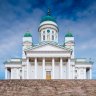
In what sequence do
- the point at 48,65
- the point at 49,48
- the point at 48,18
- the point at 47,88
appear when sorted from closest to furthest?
the point at 47,88
the point at 49,48
the point at 48,65
the point at 48,18

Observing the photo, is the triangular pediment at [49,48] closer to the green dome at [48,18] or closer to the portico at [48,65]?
the portico at [48,65]

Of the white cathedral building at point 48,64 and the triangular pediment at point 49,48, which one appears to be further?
the triangular pediment at point 49,48

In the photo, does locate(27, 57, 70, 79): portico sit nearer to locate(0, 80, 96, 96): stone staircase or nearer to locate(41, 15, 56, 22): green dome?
locate(41, 15, 56, 22): green dome

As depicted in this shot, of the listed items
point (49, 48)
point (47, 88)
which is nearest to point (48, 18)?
point (49, 48)

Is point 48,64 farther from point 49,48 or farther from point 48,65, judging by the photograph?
point 49,48

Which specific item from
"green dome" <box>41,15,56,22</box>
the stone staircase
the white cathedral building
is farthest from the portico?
the stone staircase

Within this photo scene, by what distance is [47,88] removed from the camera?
12312 mm

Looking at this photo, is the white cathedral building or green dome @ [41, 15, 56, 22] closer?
the white cathedral building

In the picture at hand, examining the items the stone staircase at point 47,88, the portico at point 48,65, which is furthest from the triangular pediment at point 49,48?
the stone staircase at point 47,88

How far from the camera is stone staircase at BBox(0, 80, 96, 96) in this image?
11.4 metres

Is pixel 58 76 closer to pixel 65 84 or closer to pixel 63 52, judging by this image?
pixel 63 52

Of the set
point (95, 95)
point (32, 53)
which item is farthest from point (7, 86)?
point (32, 53)

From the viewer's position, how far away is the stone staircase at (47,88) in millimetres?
11375

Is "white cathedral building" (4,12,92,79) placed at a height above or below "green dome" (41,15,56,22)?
below
